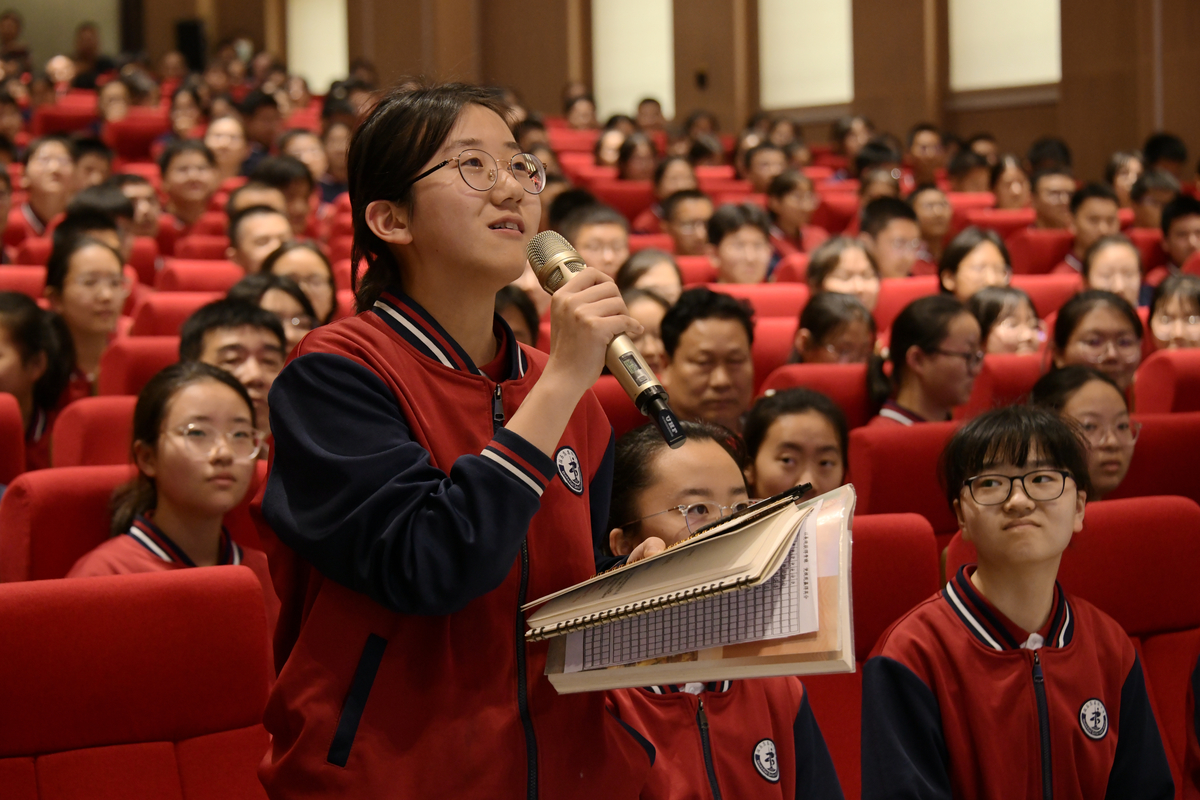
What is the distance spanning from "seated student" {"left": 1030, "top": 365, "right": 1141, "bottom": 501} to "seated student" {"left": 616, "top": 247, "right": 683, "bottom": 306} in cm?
80

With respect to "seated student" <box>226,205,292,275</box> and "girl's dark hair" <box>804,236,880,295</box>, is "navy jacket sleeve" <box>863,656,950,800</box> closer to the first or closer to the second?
"girl's dark hair" <box>804,236,880,295</box>

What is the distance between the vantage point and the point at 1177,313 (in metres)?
1.95

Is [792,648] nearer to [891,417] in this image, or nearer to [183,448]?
[183,448]

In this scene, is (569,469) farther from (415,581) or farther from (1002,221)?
(1002,221)

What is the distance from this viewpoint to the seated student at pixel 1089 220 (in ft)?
9.57

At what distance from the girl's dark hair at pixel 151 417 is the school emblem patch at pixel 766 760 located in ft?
1.96

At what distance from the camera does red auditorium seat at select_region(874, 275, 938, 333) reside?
7.59ft

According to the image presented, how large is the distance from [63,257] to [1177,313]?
5.54 feet

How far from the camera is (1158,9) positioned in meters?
4.26

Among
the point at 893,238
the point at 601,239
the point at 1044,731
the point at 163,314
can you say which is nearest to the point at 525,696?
the point at 1044,731

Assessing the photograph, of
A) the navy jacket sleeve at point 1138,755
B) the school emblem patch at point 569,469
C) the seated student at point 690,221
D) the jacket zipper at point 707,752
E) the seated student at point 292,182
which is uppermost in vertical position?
the seated student at point 292,182

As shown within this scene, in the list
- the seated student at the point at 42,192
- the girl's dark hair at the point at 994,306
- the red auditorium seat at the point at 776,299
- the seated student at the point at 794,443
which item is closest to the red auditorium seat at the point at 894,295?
the red auditorium seat at the point at 776,299

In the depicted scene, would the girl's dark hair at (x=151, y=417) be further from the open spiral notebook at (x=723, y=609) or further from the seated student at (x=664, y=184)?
the seated student at (x=664, y=184)

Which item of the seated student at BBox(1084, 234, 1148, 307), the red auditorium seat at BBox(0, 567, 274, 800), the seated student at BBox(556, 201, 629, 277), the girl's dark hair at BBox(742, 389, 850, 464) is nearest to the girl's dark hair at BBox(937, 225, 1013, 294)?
the seated student at BBox(1084, 234, 1148, 307)
